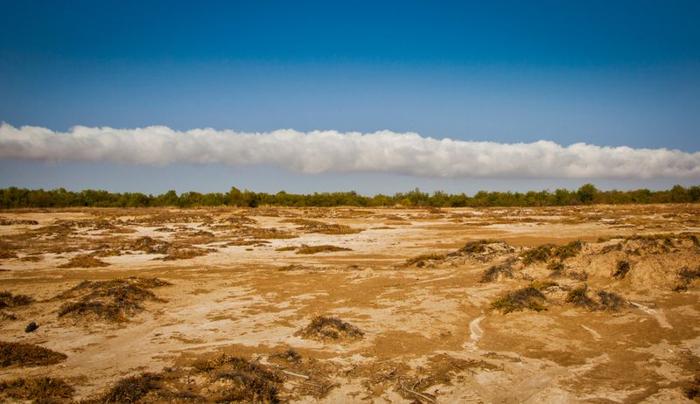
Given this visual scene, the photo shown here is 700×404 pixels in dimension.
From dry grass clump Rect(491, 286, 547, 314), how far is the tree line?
271 feet

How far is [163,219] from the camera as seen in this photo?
2136 inches

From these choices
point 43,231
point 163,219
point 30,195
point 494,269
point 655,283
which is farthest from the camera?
point 30,195

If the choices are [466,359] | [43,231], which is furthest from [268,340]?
[43,231]

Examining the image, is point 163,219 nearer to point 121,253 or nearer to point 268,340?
point 121,253

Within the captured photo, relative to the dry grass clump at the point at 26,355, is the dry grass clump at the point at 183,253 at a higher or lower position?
higher

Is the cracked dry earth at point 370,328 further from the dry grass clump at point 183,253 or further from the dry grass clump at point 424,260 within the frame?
the dry grass clump at point 183,253

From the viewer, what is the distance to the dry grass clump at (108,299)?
41.5 feet

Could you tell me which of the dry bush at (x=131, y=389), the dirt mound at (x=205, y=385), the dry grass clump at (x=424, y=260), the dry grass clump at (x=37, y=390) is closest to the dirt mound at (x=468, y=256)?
the dry grass clump at (x=424, y=260)

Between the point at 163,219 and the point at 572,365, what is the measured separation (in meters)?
52.5

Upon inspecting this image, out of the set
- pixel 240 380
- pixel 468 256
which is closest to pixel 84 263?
pixel 240 380

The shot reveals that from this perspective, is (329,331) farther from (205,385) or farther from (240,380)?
(205,385)

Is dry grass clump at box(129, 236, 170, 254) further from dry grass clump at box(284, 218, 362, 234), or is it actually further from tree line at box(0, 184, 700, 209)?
tree line at box(0, 184, 700, 209)

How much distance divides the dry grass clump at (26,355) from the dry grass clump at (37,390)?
1068mm

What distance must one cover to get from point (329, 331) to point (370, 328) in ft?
4.56
